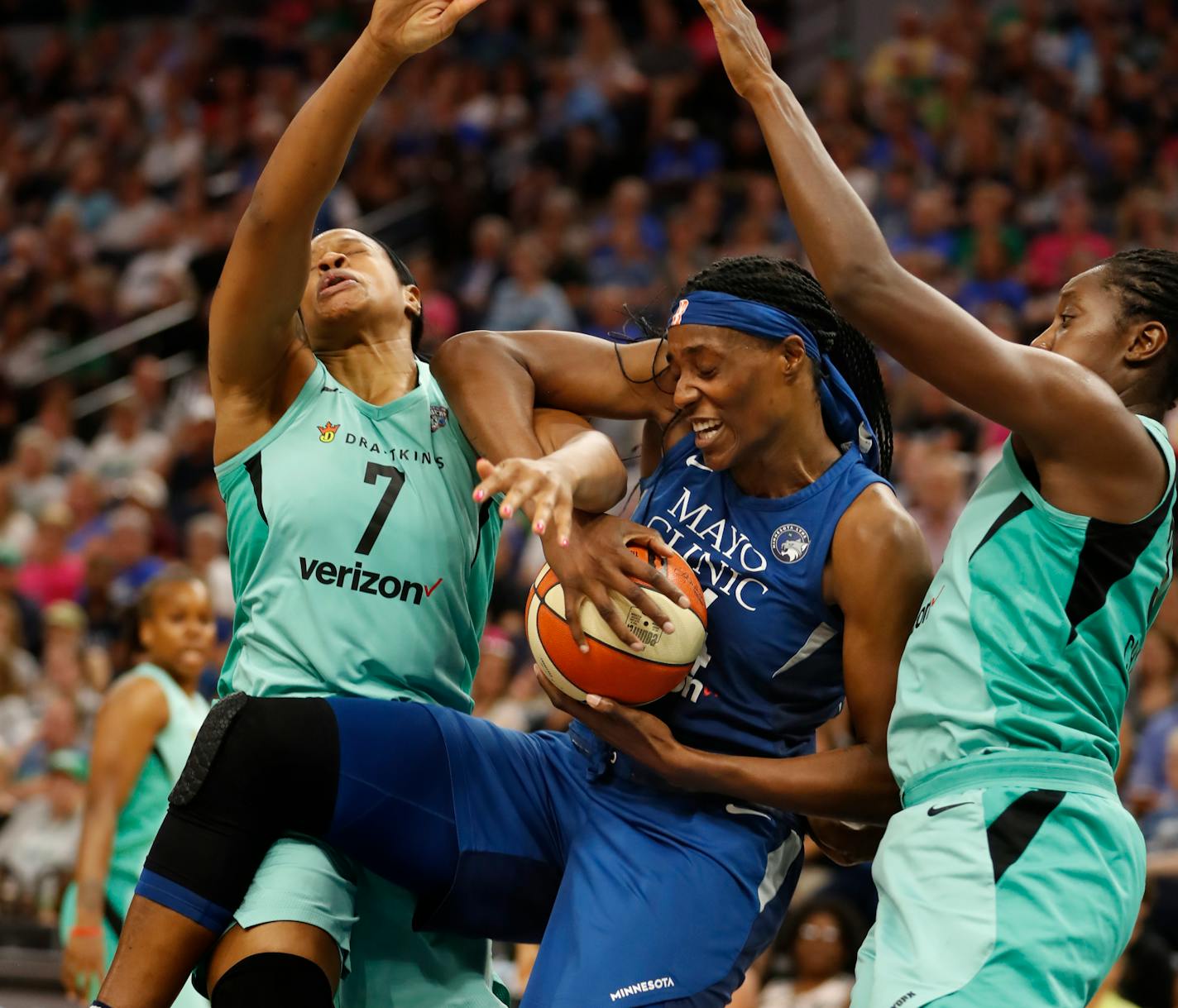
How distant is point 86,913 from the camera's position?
18.4 feet

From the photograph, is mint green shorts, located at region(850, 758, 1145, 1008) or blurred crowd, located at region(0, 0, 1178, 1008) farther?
blurred crowd, located at region(0, 0, 1178, 1008)

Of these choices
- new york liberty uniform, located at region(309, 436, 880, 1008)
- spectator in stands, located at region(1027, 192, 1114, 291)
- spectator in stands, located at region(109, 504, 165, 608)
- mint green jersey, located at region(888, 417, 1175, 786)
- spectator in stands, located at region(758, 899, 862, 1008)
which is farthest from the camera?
spectator in stands, located at region(109, 504, 165, 608)

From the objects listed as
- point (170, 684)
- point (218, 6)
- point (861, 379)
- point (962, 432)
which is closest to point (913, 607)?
point (861, 379)

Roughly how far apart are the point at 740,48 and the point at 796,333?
655 millimetres

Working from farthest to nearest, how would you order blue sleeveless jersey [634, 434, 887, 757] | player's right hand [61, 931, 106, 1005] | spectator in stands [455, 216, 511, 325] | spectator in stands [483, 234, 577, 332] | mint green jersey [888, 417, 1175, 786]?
1. spectator in stands [455, 216, 511, 325]
2. spectator in stands [483, 234, 577, 332]
3. player's right hand [61, 931, 106, 1005]
4. blue sleeveless jersey [634, 434, 887, 757]
5. mint green jersey [888, 417, 1175, 786]

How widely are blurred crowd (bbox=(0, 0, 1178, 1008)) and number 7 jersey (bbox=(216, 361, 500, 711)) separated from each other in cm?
279

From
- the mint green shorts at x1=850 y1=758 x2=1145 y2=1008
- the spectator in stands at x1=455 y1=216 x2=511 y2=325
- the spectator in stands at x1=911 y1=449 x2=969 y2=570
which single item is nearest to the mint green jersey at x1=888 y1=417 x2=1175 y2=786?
the mint green shorts at x1=850 y1=758 x2=1145 y2=1008

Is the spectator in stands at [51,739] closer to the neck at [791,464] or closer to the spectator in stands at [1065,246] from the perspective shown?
the spectator in stands at [1065,246]

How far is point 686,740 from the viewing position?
3.59m

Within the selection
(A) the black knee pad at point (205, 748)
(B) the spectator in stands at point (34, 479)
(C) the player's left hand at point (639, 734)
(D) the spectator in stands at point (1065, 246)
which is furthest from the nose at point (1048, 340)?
(B) the spectator in stands at point (34, 479)

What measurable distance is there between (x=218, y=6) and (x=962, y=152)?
8.78m

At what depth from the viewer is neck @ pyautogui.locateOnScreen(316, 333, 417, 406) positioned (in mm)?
3939

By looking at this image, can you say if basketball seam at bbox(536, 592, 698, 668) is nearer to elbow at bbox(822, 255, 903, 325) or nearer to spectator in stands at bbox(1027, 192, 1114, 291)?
elbow at bbox(822, 255, 903, 325)

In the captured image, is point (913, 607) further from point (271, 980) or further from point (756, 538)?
point (271, 980)
